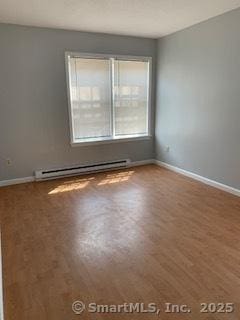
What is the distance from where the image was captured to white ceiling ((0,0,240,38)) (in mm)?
2922

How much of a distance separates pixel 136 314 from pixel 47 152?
322cm

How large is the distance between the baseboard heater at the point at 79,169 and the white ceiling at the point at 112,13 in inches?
92.7

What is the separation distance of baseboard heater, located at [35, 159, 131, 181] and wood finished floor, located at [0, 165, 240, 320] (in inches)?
18.4

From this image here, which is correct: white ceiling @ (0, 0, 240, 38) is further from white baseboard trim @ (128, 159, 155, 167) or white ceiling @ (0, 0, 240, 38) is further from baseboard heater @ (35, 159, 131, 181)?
white baseboard trim @ (128, 159, 155, 167)

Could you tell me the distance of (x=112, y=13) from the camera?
3256mm

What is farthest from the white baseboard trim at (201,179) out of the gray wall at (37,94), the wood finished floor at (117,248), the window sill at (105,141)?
the gray wall at (37,94)

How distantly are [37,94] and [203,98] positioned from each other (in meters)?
2.71

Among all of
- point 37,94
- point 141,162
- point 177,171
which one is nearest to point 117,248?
point 177,171

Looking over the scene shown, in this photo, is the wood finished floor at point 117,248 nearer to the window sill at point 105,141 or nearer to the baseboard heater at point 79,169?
the baseboard heater at point 79,169

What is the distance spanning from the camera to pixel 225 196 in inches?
139

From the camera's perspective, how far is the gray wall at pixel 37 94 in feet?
12.5

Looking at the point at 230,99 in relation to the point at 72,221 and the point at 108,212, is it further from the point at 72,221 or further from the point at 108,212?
the point at 72,221

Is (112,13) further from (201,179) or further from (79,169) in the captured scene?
(201,179)

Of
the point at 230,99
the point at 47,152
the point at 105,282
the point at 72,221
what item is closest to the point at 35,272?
the point at 105,282
